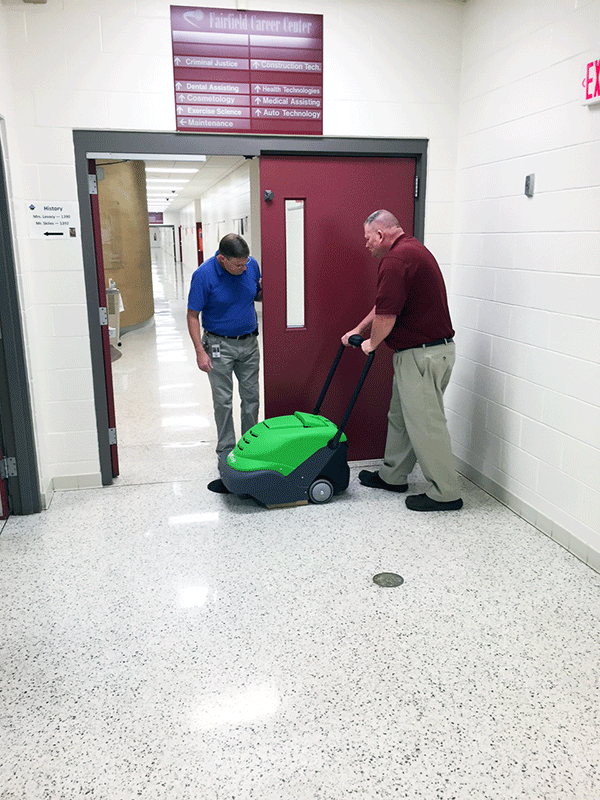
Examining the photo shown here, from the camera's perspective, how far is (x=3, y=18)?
3.16 m

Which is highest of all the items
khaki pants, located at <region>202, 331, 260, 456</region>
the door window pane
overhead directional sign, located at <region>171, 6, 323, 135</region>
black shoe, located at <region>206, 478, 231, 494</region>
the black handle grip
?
overhead directional sign, located at <region>171, 6, 323, 135</region>

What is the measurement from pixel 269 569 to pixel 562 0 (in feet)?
9.60

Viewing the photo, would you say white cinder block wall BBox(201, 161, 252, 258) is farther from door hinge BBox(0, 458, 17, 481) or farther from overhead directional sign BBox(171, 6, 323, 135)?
door hinge BBox(0, 458, 17, 481)

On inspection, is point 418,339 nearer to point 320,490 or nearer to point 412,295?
point 412,295

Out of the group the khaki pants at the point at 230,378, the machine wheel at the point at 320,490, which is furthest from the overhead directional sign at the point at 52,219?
the machine wheel at the point at 320,490

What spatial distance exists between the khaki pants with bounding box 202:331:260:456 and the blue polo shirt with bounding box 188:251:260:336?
0.08 m

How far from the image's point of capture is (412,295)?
326cm

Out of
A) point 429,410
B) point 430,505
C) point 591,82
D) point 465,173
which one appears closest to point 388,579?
point 430,505

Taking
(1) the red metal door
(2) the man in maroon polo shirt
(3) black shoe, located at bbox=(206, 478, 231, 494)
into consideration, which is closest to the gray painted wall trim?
(2) the man in maroon polo shirt

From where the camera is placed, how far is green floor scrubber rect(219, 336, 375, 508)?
3338 mm

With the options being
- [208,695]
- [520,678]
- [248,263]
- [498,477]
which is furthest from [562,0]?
[208,695]

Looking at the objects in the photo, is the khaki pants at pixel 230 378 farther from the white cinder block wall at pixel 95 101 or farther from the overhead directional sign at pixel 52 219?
the overhead directional sign at pixel 52 219

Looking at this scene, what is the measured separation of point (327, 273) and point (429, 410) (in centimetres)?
113

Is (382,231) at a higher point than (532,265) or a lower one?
higher
